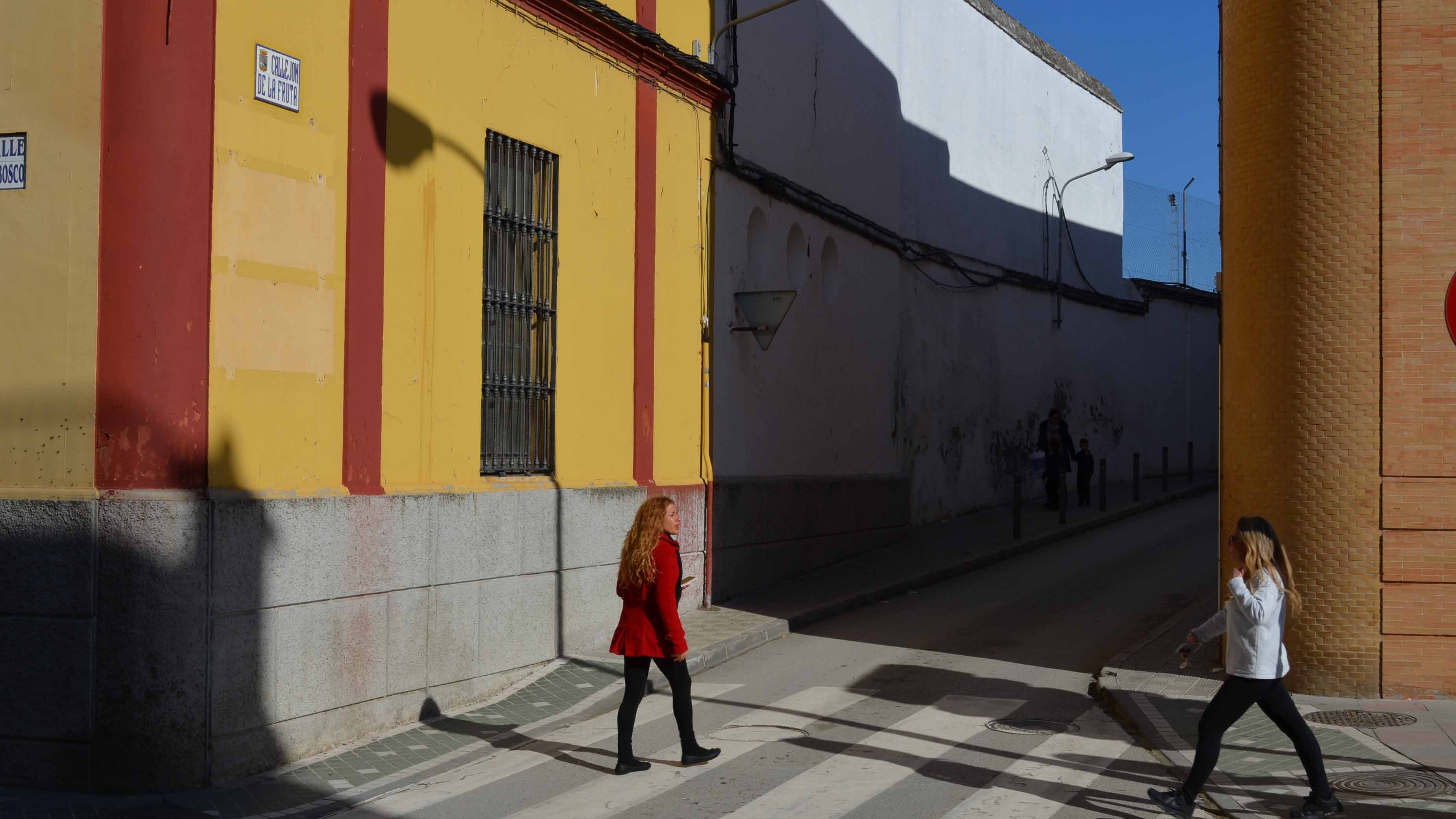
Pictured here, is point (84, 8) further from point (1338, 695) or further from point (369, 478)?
point (1338, 695)

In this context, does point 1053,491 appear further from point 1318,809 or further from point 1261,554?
point 1318,809

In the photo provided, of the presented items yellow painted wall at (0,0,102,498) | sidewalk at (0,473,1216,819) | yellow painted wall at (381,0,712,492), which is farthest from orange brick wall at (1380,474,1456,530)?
yellow painted wall at (0,0,102,498)

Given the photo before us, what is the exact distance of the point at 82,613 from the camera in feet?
23.9

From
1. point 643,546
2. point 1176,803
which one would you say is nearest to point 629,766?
point 643,546

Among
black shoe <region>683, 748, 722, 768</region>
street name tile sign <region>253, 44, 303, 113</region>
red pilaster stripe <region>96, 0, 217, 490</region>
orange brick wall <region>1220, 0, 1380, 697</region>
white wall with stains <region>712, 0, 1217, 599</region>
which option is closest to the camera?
red pilaster stripe <region>96, 0, 217, 490</region>

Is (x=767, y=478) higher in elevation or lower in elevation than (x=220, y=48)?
lower

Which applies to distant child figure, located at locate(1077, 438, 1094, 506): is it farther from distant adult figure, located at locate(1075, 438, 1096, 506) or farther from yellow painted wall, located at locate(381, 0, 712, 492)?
yellow painted wall, located at locate(381, 0, 712, 492)

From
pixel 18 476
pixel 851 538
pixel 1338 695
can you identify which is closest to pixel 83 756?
pixel 18 476

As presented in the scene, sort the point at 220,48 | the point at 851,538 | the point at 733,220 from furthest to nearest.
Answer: the point at 851,538
the point at 733,220
the point at 220,48

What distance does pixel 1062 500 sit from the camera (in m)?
21.2

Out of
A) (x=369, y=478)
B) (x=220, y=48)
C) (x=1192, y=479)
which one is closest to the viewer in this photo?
(x=220, y=48)

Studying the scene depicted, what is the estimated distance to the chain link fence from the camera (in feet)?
103

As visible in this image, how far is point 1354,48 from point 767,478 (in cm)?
804

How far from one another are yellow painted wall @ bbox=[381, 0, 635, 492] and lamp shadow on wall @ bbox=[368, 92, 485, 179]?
21mm
